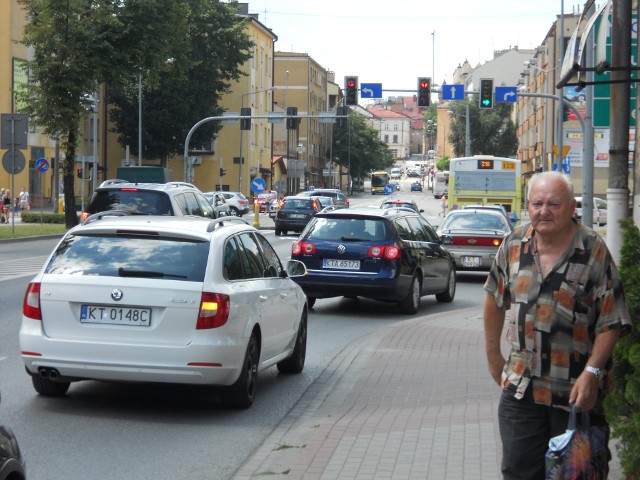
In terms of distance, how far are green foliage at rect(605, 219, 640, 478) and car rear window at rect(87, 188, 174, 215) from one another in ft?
48.4

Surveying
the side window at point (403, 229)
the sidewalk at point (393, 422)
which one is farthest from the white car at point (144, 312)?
the side window at point (403, 229)

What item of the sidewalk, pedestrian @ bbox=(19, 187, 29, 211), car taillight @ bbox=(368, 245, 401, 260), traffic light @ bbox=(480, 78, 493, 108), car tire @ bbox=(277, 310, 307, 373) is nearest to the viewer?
the sidewalk

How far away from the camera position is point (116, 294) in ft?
28.7

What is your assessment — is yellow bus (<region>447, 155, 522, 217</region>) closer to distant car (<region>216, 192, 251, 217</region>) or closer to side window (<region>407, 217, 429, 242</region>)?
distant car (<region>216, 192, 251, 217</region>)

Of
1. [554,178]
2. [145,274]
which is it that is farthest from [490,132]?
[554,178]

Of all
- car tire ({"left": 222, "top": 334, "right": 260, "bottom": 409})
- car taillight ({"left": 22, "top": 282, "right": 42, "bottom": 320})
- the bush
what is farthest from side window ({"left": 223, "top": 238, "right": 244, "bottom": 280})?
the bush

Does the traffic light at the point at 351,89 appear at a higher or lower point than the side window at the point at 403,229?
higher

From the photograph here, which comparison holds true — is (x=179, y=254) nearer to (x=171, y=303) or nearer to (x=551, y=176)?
(x=171, y=303)

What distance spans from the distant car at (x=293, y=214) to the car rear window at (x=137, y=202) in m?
25.5

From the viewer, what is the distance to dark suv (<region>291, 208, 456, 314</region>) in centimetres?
1678

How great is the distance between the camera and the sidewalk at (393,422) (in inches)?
271

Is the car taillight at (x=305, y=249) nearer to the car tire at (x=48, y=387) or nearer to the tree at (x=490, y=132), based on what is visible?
the car tire at (x=48, y=387)

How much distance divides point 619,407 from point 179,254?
16.5 feet

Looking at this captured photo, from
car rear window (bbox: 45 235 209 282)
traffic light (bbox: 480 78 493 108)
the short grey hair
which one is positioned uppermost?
traffic light (bbox: 480 78 493 108)
